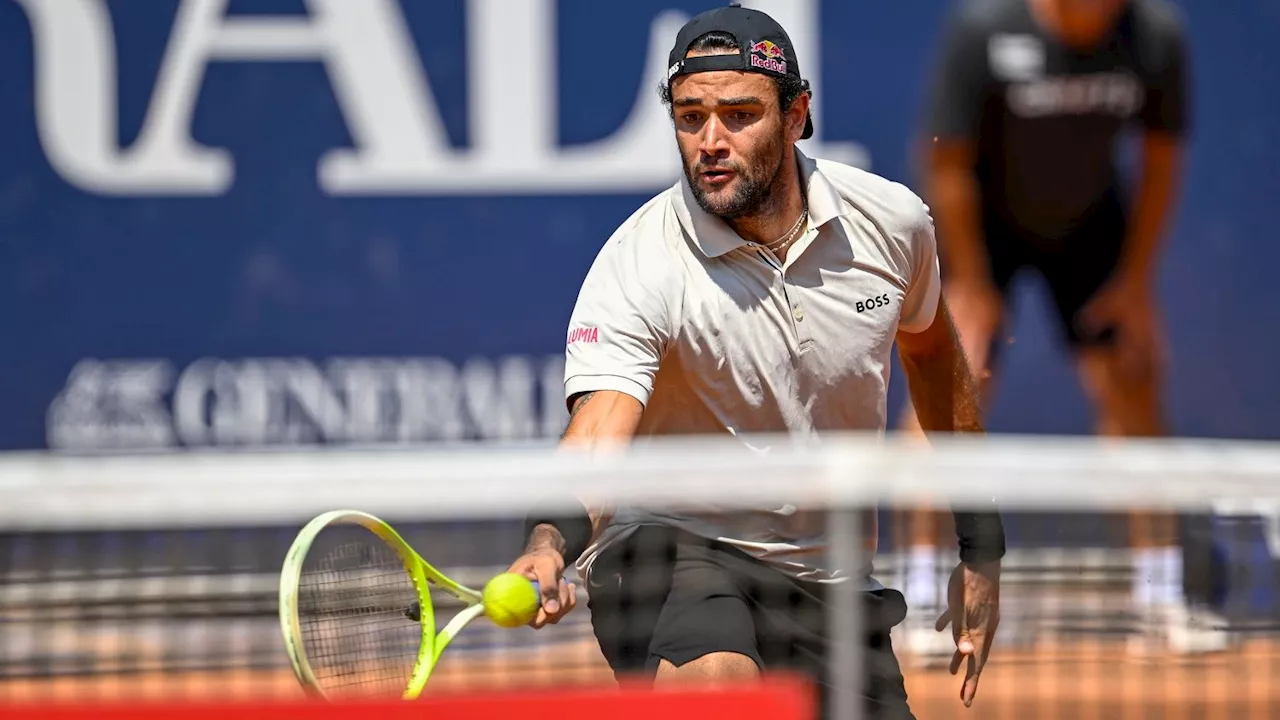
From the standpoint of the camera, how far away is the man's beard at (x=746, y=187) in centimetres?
321

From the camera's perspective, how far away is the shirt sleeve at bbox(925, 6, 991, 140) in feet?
19.7

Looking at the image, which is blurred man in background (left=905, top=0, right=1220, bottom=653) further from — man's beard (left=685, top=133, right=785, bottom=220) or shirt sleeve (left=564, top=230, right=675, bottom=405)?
shirt sleeve (left=564, top=230, right=675, bottom=405)

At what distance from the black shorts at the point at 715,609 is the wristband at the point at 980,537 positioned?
18cm

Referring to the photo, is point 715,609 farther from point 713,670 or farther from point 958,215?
point 958,215

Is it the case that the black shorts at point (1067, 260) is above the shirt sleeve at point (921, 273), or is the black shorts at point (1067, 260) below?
above

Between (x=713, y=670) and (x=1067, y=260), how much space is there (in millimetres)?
3527

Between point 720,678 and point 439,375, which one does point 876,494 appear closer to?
point 720,678

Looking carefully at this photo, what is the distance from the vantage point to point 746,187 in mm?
3234

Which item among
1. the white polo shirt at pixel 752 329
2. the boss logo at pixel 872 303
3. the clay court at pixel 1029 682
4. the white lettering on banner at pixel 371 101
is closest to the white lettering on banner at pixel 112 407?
the white lettering on banner at pixel 371 101

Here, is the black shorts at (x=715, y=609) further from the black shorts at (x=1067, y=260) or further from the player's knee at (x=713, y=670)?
the black shorts at (x=1067, y=260)

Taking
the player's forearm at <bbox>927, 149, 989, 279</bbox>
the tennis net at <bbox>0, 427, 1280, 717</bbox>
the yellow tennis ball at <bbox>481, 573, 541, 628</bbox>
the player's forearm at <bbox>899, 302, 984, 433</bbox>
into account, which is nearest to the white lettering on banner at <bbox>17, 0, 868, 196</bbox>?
the player's forearm at <bbox>927, 149, 989, 279</bbox>

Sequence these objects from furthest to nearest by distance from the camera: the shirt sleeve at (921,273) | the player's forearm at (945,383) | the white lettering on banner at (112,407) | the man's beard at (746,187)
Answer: the white lettering on banner at (112,407) → the player's forearm at (945,383) → the shirt sleeve at (921,273) → the man's beard at (746,187)

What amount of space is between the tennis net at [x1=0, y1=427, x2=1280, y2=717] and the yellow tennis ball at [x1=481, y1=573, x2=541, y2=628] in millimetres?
114

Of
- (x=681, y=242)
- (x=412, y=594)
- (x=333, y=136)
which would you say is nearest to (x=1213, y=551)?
(x=681, y=242)
